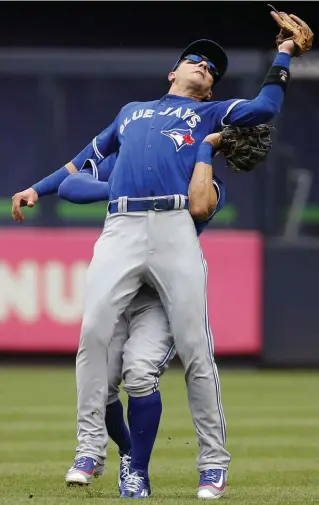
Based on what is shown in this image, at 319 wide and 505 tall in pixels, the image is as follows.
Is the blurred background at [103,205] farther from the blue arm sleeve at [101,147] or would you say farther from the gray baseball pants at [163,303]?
the gray baseball pants at [163,303]

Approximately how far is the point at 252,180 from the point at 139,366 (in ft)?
29.9

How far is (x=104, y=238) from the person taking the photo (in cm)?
618

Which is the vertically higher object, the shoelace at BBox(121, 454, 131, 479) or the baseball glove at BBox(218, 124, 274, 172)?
the baseball glove at BBox(218, 124, 274, 172)

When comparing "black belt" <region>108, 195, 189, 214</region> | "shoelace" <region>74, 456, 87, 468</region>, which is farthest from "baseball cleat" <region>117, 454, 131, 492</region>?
"black belt" <region>108, 195, 189, 214</region>

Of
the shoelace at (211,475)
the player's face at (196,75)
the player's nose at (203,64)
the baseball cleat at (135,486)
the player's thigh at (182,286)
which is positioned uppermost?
the player's nose at (203,64)

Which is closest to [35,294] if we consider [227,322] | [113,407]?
[227,322]

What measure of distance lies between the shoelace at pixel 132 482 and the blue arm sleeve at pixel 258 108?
1.57m

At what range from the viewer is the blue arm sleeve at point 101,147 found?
6.51 meters

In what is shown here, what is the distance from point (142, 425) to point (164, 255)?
732mm

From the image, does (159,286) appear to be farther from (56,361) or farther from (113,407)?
(56,361)

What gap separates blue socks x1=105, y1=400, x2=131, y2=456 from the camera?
21.1 feet

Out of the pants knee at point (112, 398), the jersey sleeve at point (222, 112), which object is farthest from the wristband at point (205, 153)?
the pants knee at point (112, 398)

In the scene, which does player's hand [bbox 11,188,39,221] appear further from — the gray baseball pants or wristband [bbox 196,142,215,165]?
wristband [bbox 196,142,215,165]

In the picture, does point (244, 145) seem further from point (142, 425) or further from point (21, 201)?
point (142, 425)
